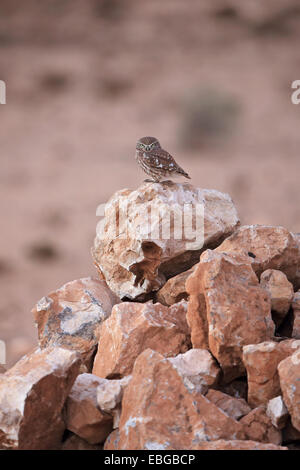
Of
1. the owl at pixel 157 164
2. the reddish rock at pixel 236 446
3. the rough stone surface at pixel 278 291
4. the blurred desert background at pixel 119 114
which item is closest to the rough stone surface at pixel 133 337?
the rough stone surface at pixel 278 291

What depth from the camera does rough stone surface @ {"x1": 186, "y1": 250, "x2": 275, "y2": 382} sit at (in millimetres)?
4090

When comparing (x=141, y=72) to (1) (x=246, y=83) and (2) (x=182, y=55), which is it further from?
(1) (x=246, y=83)

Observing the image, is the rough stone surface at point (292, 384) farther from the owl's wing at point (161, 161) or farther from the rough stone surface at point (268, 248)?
the owl's wing at point (161, 161)

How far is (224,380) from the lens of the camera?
13.9 feet

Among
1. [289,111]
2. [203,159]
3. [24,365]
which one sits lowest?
[24,365]

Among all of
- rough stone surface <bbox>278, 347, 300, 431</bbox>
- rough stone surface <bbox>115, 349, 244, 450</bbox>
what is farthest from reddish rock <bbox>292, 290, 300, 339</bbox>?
rough stone surface <bbox>115, 349, 244, 450</bbox>

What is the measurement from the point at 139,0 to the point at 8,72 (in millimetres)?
9245

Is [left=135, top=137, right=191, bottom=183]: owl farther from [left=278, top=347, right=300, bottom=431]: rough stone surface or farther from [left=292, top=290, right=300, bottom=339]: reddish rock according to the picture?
[left=278, top=347, right=300, bottom=431]: rough stone surface

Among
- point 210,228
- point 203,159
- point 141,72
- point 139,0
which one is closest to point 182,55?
point 141,72

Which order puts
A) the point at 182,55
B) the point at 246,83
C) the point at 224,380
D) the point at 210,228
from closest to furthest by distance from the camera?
the point at 224,380, the point at 210,228, the point at 246,83, the point at 182,55

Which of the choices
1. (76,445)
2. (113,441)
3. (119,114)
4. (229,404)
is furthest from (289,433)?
(119,114)

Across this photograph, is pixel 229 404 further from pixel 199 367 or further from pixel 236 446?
pixel 236 446

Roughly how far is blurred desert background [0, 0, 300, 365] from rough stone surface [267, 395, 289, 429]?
645 cm

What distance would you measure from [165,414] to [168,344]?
95 cm
